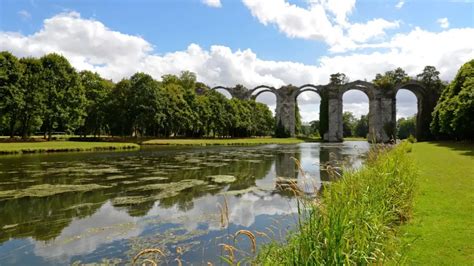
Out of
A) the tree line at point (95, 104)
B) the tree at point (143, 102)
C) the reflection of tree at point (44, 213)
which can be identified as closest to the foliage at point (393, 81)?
the tree line at point (95, 104)

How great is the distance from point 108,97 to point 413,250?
190 feet

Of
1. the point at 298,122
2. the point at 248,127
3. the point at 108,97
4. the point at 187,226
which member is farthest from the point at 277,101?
Result: the point at 187,226

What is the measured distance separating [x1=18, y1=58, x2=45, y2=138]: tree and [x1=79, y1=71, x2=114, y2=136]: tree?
455 inches

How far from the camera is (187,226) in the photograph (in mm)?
8828

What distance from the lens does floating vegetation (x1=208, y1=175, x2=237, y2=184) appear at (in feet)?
54.1

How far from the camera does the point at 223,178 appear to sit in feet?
57.4

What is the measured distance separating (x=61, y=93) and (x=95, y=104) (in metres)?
11.3

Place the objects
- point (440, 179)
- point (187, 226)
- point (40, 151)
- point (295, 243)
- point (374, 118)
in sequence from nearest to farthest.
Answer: point (295, 243)
point (187, 226)
point (440, 179)
point (40, 151)
point (374, 118)

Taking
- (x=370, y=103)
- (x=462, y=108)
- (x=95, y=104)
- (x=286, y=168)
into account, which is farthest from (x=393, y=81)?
(x=286, y=168)

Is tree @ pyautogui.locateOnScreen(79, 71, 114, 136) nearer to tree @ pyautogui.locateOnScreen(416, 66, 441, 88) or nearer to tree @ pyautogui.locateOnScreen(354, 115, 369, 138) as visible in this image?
tree @ pyautogui.locateOnScreen(416, 66, 441, 88)

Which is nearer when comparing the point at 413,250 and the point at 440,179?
the point at 413,250

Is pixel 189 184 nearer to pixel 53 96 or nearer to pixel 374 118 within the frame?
pixel 53 96

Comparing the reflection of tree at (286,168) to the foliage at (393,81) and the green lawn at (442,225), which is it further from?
the foliage at (393,81)

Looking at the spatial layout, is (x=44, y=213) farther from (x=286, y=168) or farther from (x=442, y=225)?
(x=286, y=168)
